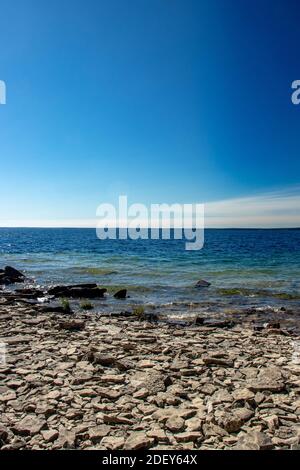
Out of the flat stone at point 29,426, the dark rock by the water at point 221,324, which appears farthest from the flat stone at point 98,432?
the dark rock by the water at point 221,324

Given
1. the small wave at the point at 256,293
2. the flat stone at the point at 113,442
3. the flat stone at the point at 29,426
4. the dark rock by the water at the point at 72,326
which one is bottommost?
the small wave at the point at 256,293

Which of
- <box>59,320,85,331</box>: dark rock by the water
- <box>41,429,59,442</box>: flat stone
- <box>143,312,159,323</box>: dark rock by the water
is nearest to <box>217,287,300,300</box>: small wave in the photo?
<box>143,312,159,323</box>: dark rock by the water

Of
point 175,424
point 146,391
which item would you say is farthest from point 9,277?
point 175,424

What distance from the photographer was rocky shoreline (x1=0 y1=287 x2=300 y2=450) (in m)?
6.21

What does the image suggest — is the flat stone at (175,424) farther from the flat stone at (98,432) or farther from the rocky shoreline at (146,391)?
the flat stone at (98,432)

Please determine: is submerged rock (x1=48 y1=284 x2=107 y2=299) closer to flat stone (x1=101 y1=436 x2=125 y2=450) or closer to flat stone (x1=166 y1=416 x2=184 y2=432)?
flat stone (x1=166 y1=416 x2=184 y2=432)

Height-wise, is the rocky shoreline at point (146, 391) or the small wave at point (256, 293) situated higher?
the rocky shoreline at point (146, 391)

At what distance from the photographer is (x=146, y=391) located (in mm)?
7867

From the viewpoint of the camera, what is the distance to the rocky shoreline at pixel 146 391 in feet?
20.4

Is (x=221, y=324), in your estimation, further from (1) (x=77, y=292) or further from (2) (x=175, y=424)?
(1) (x=77, y=292)

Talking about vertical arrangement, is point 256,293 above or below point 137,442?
below

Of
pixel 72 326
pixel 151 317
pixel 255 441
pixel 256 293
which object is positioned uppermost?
pixel 255 441
